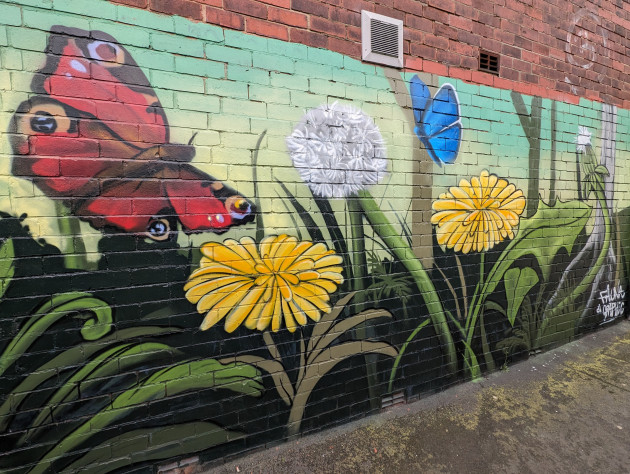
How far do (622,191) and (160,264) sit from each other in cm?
573

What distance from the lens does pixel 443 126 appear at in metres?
2.81

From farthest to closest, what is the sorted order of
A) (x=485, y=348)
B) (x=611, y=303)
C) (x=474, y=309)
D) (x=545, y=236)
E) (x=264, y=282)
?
(x=611, y=303) < (x=545, y=236) < (x=485, y=348) < (x=474, y=309) < (x=264, y=282)

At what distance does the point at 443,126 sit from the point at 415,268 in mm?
1279

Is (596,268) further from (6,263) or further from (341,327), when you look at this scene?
(6,263)

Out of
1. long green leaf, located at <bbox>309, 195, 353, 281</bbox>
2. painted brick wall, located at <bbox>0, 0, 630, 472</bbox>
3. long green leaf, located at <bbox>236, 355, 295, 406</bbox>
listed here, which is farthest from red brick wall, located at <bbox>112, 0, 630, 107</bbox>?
Answer: long green leaf, located at <bbox>236, 355, 295, 406</bbox>

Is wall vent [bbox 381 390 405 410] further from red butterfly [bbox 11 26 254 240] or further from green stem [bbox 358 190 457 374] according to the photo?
red butterfly [bbox 11 26 254 240]

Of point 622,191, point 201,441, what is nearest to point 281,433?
point 201,441

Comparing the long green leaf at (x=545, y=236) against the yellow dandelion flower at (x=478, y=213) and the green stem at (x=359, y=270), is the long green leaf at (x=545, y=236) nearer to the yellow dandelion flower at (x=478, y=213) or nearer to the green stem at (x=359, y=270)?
the yellow dandelion flower at (x=478, y=213)

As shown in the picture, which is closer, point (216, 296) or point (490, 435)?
point (216, 296)

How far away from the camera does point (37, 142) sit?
5.52 feet

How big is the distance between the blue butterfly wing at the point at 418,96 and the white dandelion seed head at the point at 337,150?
0.43 metres

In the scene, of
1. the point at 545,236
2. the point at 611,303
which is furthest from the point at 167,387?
the point at 611,303

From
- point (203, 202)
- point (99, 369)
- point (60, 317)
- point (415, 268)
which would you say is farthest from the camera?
point (415, 268)

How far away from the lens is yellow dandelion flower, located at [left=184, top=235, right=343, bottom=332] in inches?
82.7
